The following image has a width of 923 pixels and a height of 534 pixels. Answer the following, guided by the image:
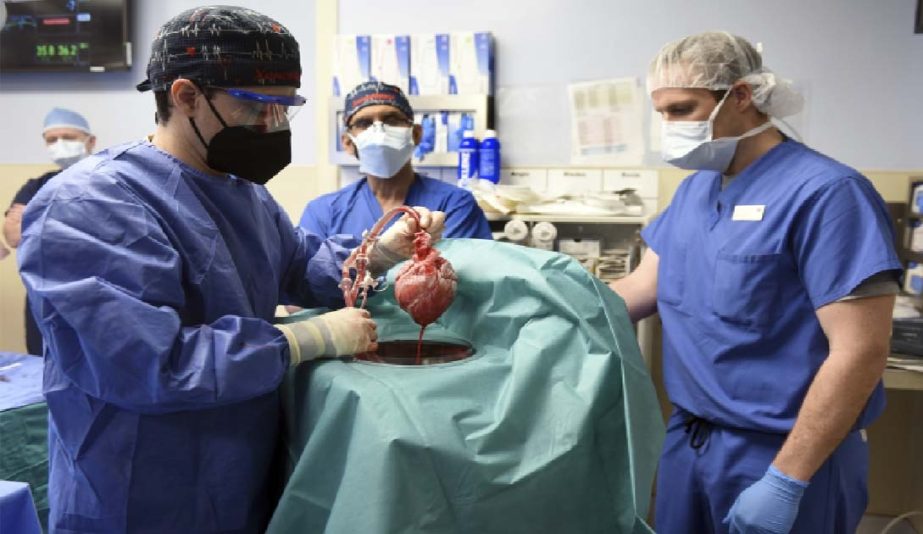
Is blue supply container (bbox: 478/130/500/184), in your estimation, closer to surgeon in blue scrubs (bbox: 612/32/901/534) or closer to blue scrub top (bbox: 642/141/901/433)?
surgeon in blue scrubs (bbox: 612/32/901/534)

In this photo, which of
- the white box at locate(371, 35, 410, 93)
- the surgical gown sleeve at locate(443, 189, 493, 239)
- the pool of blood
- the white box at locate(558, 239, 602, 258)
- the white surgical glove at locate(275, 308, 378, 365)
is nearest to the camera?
the white surgical glove at locate(275, 308, 378, 365)

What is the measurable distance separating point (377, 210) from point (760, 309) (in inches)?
44.8

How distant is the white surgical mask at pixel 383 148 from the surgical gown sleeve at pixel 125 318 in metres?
1.20

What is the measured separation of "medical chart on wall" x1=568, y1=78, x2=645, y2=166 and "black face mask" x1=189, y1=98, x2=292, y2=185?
6.14ft

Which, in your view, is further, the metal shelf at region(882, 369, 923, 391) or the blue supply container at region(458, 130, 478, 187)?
the blue supply container at region(458, 130, 478, 187)

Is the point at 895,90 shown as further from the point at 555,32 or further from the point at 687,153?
the point at 687,153

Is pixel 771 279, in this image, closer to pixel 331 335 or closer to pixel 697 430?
pixel 697 430

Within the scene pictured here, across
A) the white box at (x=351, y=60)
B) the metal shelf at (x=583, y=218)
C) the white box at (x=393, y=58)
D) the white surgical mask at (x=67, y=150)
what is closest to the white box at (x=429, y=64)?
the white box at (x=393, y=58)

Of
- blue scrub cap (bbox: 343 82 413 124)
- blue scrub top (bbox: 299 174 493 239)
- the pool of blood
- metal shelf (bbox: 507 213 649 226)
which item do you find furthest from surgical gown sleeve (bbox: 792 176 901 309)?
blue scrub cap (bbox: 343 82 413 124)

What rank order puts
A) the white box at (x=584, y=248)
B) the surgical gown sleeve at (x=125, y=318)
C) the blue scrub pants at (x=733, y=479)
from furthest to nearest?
the white box at (x=584, y=248) < the blue scrub pants at (x=733, y=479) < the surgical gown sleeve at (x=125, y=318)

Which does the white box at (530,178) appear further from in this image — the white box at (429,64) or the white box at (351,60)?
the white box at (351,60)

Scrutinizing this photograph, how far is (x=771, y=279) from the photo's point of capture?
1.42m

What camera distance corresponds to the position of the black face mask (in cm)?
108

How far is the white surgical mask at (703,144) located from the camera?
1.56m
